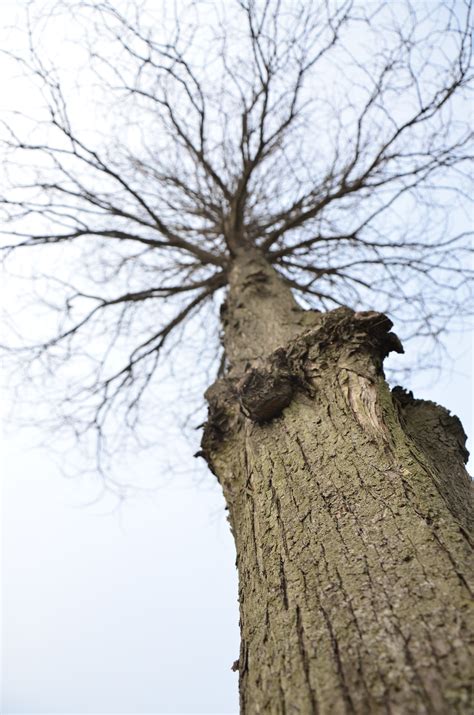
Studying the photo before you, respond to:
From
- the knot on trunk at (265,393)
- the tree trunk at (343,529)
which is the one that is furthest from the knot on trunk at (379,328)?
the knot on trunk at (265,393)

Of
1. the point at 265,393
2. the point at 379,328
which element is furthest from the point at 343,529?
the point at 379,328

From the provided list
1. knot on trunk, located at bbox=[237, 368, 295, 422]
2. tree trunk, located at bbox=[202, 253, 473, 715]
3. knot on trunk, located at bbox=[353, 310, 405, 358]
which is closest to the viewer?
tree trunk, located at bbox=[202, 253, 473, 715]

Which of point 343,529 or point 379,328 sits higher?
point 379,328

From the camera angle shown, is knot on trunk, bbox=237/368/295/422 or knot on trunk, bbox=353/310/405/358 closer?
knot on trunk, bbox=237/368/295/422

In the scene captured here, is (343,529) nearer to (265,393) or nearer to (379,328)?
(265,393)

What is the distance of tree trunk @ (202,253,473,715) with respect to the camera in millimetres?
855

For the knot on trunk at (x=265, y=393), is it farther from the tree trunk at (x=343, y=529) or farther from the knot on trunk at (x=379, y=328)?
the knot on trunk at (x=379, y=328)

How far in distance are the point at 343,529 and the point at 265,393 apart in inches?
25.7

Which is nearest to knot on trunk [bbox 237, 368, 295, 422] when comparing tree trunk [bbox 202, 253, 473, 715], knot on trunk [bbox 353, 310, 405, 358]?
tree trunk [bbox 202, 253, 473, 715]

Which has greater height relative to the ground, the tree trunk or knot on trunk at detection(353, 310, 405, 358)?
knot on trunk at detection(353, 310, 405, 358)

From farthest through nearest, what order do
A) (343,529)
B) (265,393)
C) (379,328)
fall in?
1. (379,328)
2. (265,393)
3. (343,529)

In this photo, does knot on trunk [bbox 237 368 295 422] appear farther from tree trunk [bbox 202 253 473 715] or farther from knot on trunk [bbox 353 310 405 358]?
knot on trunk [bbox 353 310 405 358]

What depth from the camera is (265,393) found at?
68.4 inches

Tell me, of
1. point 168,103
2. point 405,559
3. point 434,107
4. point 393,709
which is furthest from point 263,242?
point 393,709
